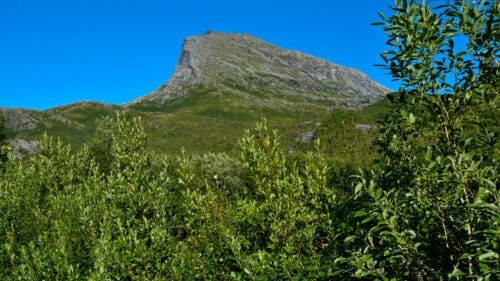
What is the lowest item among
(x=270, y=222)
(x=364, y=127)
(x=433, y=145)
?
(x=270, y=222)

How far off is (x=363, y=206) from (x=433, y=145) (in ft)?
4.49

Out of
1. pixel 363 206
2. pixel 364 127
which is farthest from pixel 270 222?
pixel 364 127

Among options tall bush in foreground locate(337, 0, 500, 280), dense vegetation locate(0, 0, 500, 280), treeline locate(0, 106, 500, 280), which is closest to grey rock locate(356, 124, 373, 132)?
treeline locate(0, 106, 500, 280)

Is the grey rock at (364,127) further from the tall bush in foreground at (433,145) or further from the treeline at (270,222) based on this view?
the tall bush in foreground at (433,145)

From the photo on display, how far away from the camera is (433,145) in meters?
5.88

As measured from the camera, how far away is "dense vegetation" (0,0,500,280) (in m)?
4.97

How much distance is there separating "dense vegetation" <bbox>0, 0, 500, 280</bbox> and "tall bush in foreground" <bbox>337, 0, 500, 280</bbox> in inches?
0.8

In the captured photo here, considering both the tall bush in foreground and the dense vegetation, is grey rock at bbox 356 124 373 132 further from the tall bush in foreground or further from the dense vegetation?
the tall bush in foreground

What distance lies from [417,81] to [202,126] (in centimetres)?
17616

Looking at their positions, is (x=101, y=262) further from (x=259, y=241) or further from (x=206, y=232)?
(x=259, y=241)

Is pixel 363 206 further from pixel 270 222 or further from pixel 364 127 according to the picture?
pixel 364 127

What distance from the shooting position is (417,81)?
223 inches

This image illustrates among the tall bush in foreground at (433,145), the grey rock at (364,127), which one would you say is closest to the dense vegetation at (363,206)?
the tall bush in foreground at (433,145)

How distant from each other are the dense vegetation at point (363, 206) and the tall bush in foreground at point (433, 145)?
0.02 metres
